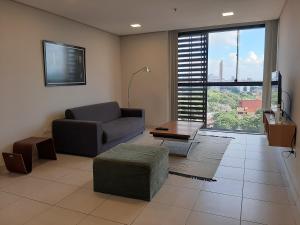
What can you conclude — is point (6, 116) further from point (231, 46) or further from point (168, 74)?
point (231, 46)

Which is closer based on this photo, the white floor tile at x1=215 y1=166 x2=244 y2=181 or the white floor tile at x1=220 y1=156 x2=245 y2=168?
the white floor tile at x1=215 y1=166 x2=244 y2=181

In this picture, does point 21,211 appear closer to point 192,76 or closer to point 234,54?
point 192,76

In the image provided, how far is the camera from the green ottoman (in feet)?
8.32

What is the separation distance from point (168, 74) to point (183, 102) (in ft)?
2.62

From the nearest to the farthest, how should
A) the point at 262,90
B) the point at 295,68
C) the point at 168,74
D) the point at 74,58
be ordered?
the point at 295,68, the point at 74,58, the point at 262,90, the point at 168,74

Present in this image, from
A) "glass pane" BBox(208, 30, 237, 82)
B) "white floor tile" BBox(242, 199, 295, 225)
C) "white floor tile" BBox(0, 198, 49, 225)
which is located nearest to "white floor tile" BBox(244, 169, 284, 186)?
"white floor tile" BBox(242, 199, 295, 225)

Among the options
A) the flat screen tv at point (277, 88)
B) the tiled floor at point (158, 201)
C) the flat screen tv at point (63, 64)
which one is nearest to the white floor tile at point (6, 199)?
the tiled floor at point (158, 201)

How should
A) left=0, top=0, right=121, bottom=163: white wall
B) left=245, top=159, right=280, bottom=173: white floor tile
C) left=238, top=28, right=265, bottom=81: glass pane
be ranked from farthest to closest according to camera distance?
left=238, top=28, right=265, bottom=81: glass pane → left=0, top=0, right=121, bottom=163: white wall → left=245, top=159, right=280, bottom=173: white floor tile

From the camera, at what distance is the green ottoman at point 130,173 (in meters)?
2.54

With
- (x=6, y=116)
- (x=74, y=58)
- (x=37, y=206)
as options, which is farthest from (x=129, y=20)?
(x=37, y=206)

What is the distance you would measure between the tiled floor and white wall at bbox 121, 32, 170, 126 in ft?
9.85

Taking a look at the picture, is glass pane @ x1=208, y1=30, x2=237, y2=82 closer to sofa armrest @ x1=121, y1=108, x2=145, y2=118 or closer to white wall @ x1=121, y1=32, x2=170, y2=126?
white wall @ x1=121, y1=32, x2=170, y2=126

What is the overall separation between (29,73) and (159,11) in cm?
242

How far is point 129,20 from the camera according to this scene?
477 cm
